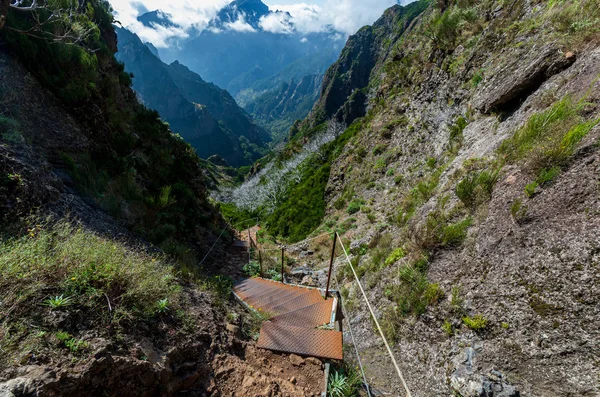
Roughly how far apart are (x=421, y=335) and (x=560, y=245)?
2127 mm

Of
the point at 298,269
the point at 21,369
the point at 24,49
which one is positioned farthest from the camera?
the point at 298,269

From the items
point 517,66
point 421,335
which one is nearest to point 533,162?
point 421,335

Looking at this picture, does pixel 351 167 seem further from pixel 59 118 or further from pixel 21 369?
pixel 21 369

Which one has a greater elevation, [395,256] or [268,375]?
[395,256]

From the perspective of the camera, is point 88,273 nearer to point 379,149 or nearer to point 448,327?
point 448,327

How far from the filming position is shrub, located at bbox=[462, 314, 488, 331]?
11.0 feet

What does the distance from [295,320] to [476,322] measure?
262 cm

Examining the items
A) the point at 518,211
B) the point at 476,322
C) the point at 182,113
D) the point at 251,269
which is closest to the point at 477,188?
the point at 518,211

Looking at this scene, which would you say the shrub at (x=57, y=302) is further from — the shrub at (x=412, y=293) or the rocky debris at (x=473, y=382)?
the shrub at (x=412, y=293)

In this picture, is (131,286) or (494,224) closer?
(131,286)

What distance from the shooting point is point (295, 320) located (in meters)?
4.54

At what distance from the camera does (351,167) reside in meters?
16.5

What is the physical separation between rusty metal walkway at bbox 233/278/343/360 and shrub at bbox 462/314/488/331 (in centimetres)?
169

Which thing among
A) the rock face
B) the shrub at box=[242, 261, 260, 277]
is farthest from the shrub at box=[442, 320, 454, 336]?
the rock face
